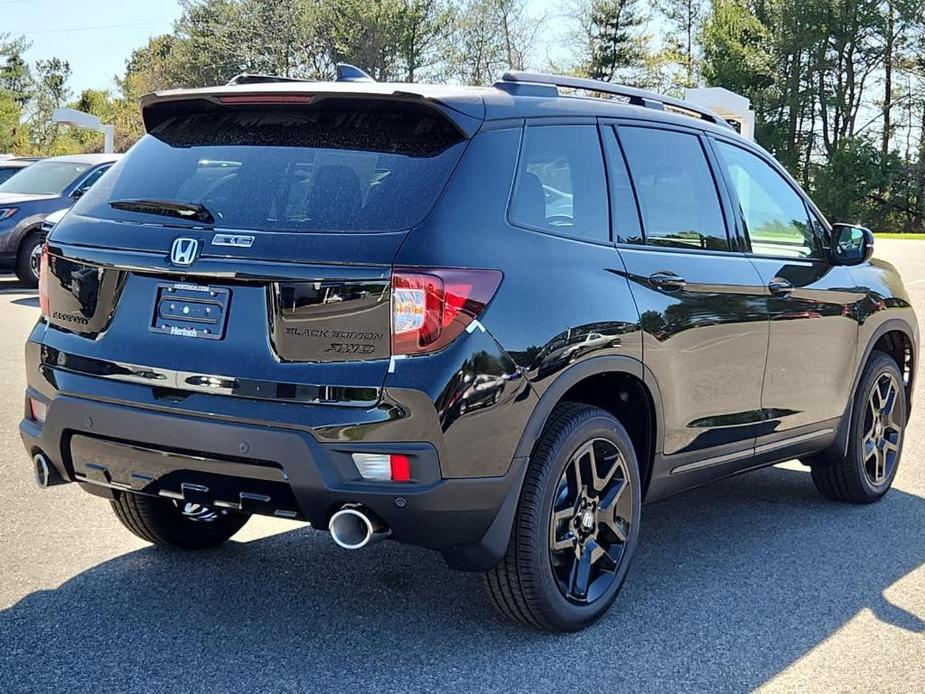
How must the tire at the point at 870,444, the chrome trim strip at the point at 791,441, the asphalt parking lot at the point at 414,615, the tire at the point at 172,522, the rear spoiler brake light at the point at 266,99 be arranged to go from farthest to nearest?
the tire at the point at 870,444 → the chrome trim strip at the point at 791,441 → the tire at the point at 172,522 → the rear spoiler brake light at the point at 266,99 → the asphalt parking lot at the point at 414,615

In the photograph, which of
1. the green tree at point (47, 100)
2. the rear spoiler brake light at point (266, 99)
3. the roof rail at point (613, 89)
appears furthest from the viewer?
the green tree at point (47, 100)

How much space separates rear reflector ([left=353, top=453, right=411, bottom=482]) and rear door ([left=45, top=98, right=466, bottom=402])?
216 mm

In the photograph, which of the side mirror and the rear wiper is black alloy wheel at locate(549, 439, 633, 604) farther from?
the side mirror

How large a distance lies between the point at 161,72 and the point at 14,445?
2552 inches

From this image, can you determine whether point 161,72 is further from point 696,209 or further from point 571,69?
point 696,209

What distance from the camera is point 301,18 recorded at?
2505 inches

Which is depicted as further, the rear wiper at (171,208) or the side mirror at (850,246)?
the side mirror at (850,246)

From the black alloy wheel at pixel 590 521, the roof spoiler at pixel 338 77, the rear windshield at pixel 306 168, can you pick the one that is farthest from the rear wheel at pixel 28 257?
the black alloy wheel at pixel 590 521

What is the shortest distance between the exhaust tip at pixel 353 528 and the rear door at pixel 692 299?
4.24ft

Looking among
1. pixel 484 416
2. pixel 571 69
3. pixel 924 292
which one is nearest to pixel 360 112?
pixel 484 416

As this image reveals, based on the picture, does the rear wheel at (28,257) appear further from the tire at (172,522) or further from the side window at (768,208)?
the side window at (768,208)

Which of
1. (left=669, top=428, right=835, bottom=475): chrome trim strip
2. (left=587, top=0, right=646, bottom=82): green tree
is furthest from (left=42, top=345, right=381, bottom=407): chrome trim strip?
(left=587, top=0, right=646, bottom=82): green tree

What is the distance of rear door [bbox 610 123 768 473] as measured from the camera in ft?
14.0

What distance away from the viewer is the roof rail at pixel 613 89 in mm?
4098
